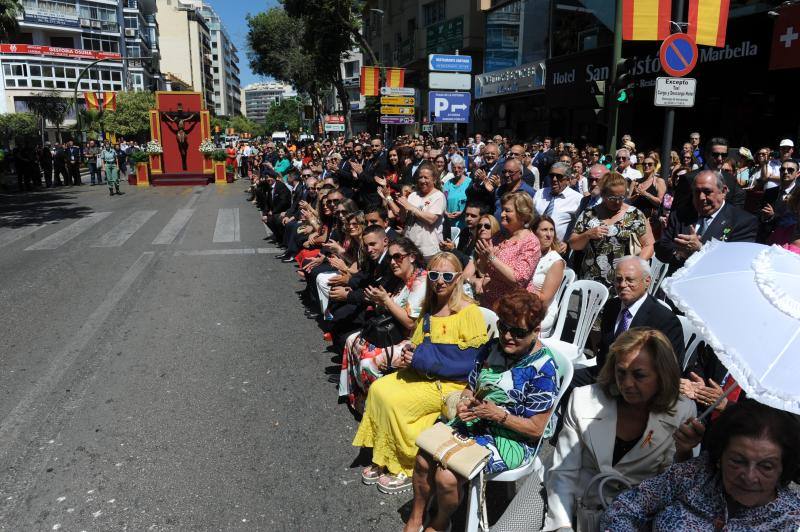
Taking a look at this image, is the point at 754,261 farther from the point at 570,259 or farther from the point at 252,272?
the point at 252,272

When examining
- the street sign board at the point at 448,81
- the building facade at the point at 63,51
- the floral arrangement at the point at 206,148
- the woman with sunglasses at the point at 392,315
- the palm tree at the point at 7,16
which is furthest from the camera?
the building facade at the point at 63,51

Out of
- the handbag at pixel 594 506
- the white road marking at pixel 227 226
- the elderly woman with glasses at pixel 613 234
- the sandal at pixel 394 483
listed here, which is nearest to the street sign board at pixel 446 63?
the white road marking at pixel 227 226

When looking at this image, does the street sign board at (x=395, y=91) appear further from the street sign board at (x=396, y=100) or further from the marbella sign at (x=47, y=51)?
the marbella sign at (x=47, y=51)

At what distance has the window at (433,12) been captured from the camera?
35.0m

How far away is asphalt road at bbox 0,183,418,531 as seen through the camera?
11.1ft

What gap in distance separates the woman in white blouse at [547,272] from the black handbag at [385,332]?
3.48 ft

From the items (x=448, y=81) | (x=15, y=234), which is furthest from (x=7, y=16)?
(x=448, y=81)

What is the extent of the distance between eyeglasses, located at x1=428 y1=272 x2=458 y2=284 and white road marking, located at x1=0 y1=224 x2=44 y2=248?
1102cm

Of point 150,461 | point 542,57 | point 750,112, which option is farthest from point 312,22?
point 150,461

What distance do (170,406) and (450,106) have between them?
44.8 ft

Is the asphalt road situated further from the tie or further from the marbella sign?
the marbella sign

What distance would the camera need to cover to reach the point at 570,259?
652 centimetres

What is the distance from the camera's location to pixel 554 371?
298 centimetres

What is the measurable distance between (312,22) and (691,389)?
29.4 meters
